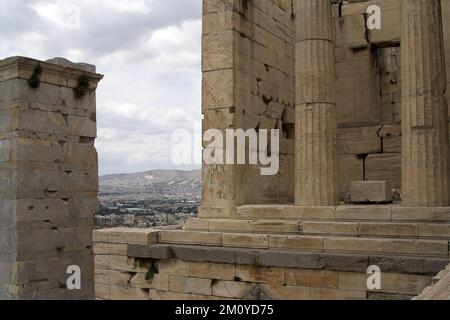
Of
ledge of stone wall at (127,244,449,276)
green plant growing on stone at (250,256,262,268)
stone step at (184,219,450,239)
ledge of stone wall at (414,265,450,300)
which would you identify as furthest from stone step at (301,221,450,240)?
ledge of stone wall at (414,265,450,300)

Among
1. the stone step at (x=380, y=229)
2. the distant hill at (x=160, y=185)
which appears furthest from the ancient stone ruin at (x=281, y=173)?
the distant hill at (x=160, y=185)

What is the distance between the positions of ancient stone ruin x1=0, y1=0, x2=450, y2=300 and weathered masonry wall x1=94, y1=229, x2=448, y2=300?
0.02 m

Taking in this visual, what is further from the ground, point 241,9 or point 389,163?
point 241,9

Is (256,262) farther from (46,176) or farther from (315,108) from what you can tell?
(46,176)

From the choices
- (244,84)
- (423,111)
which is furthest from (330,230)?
(244,84)

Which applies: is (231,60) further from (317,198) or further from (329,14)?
(317,198)

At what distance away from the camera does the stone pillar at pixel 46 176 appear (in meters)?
13.4

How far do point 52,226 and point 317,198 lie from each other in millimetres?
6828

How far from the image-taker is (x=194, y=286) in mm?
10766

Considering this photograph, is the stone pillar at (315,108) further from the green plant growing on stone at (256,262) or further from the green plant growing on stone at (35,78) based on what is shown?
the green plant growing on stone at (35,78)

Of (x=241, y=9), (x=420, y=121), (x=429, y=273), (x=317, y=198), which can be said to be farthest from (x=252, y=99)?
(x=429, y=273)

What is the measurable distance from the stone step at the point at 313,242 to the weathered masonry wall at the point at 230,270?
2 cm

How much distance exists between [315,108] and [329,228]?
2316 millimetres

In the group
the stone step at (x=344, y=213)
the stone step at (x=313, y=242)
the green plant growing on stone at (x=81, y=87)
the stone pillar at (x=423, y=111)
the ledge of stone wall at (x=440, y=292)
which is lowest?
the ledge of stone wall at (x=440, y=292)
